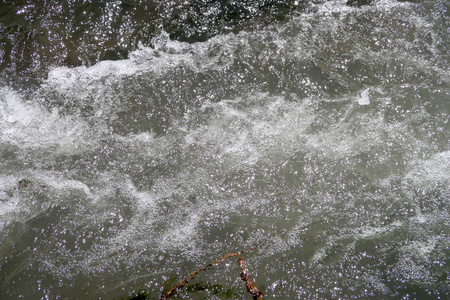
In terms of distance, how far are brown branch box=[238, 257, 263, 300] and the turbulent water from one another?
2.2 inches

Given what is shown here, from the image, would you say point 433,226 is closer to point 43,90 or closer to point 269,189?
point 269,189

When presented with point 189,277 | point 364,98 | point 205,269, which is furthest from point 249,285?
point 364,98

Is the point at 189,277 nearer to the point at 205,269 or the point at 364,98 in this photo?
the point at 205,269

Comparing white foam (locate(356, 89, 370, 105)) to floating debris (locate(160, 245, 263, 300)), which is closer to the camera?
floating debris (locate(160, 245, 263, 300))

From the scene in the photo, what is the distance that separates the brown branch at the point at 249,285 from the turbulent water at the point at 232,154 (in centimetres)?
6

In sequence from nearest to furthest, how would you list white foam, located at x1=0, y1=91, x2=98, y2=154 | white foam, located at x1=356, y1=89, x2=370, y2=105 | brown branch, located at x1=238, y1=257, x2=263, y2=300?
1. brown branch, located at x1=238, y1=257, x2=263, y2=300
2. white foam, located at x1=0, y1=91, x2=98, y2=154
3. white foam, located at x1=356, y1=89, x2=370, y2=105

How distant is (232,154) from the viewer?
131 inches

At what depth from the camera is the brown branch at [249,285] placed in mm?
2632

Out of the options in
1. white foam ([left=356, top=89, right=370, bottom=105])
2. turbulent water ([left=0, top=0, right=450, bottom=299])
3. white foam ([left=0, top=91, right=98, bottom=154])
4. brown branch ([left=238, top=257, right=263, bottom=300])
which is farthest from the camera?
white foam ([left=356, top=89, right=370, bottom=105])

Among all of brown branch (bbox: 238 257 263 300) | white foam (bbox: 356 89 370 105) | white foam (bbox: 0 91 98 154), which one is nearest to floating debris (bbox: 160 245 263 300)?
brown branch (bbox: 238 257 263 300)

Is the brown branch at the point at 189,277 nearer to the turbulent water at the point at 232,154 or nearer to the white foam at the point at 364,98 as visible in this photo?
the turbulent water at the point at 232,154

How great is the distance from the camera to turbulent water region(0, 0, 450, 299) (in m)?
2.78

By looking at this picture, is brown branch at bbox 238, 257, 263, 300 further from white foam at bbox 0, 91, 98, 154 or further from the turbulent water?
white foam at bbox 0, 91, 98, 154

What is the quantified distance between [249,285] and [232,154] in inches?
46.5
